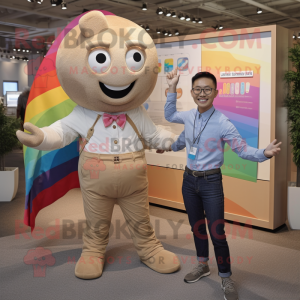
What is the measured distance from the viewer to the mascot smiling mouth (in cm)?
250

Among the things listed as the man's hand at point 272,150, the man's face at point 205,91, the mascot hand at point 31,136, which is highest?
the man's face at point 205,91

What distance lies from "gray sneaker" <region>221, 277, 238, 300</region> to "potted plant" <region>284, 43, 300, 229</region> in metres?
1.47

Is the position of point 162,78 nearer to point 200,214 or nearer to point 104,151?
point 104,151

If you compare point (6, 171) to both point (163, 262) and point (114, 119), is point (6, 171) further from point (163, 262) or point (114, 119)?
point (163, 262)

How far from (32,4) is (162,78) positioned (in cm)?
579

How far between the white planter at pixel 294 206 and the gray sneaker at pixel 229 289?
57.3 inches

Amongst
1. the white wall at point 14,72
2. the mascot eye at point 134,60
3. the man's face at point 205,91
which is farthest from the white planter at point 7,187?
the white wall at point 14,72

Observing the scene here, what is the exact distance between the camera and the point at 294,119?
11.6ft

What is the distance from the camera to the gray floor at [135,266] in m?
2.48

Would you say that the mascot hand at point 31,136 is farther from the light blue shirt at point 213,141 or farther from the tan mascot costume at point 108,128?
the light blue shirt at point 213,141

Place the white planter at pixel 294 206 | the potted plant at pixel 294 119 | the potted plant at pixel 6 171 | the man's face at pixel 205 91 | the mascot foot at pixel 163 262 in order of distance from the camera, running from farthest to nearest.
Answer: the potted plant at pixel 6 171, the white planter at pixel 294 206, the potted plant at pixel 294 119, the mascot foot at pixel 163 262, the man's face at pixel 205 91

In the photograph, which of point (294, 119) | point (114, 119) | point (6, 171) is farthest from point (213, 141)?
point (6, 171)

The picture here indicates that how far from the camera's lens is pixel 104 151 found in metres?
2.61

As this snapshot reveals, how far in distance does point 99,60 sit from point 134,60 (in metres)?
0.23
